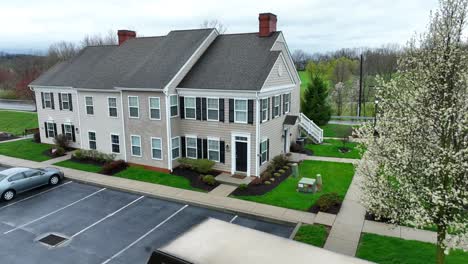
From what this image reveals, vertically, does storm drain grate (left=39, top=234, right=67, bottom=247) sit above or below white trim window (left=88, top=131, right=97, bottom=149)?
below

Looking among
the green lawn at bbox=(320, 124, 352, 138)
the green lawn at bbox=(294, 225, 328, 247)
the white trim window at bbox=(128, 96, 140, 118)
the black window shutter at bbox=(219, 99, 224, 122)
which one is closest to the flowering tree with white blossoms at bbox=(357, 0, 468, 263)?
the green lawn at bbox=(294, 225, 328, 247)

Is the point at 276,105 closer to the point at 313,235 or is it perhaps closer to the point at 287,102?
the point at 287,102

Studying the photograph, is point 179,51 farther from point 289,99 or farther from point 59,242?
point 59,242

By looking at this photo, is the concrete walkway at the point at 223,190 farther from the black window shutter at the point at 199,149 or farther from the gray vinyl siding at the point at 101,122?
the gray vinyl siding at the point at 101,122

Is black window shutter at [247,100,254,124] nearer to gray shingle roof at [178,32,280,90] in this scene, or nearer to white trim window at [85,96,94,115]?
gray shingle roof at [178,32,280,90]

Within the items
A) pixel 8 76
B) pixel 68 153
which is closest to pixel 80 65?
pixel 68 153

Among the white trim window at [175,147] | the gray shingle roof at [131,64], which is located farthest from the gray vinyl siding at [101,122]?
the white trim window at [175,147]
